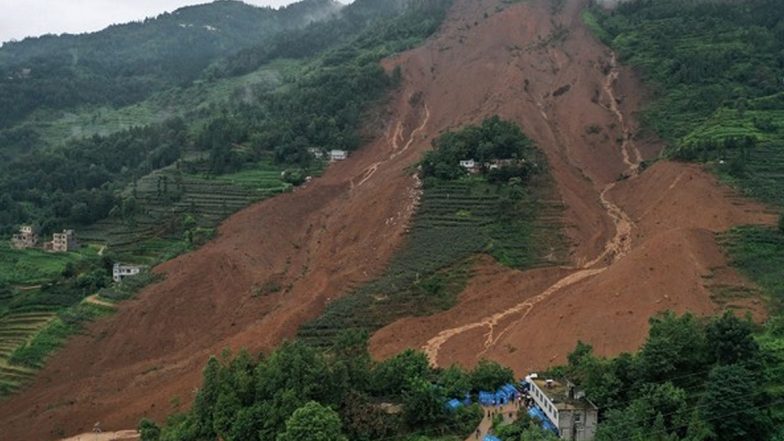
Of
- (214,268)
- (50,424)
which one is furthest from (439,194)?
(50,424)

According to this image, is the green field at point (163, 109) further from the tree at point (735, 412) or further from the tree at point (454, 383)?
the tree at point (735, 412)

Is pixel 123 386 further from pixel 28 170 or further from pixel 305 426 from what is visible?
pixel 28 170

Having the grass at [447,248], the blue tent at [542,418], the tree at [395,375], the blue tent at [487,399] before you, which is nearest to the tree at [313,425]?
the tree at [395,375]

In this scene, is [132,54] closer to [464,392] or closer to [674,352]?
[464,392]

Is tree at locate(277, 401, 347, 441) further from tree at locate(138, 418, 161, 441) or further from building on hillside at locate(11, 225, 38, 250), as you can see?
building on hillside at locate(11, 225, 38, 250)

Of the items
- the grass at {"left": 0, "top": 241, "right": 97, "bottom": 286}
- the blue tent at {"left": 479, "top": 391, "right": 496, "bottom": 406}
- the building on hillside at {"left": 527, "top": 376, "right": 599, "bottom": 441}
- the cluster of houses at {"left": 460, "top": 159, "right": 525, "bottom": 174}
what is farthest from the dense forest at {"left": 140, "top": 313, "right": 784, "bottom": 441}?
the grass at {"left": 0, "top": 241, "right": 97, "bottom": 286}

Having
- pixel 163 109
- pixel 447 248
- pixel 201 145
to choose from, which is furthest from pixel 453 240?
pixel 163 109
